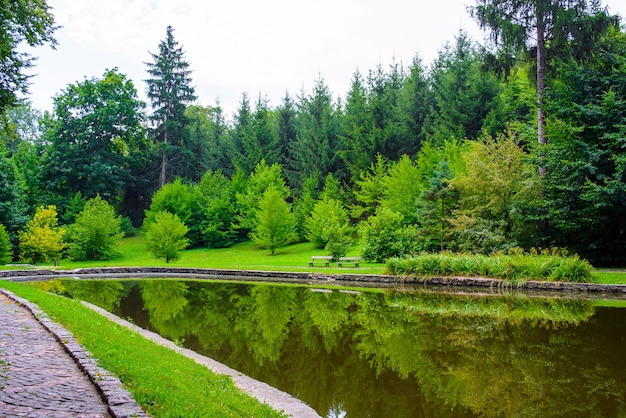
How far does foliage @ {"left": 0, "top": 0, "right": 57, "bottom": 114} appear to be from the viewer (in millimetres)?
11148

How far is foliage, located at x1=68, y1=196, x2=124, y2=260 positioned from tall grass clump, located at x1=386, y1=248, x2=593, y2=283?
23566mm

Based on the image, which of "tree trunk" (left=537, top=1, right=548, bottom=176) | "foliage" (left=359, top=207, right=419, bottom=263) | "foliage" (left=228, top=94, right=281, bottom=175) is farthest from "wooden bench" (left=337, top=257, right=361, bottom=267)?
"foliage" (left=228, top=94, right=281, bottom=175)

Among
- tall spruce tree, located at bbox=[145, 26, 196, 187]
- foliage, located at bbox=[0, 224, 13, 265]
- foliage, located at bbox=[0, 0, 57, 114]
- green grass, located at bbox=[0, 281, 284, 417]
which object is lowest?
green grass, located at bbox=[0, 281, 284, 417]

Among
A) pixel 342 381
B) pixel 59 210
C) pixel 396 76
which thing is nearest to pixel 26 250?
pixel 59 210

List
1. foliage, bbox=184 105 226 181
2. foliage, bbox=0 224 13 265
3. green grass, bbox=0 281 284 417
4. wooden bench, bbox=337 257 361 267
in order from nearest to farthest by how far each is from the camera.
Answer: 1. green grass, bbox=0 281 284 417
2. wooden bench, bbox=337 257 361 267
3. foliage, bbox=0 224 13 265
4. foliage, bbox=184 105 226 181

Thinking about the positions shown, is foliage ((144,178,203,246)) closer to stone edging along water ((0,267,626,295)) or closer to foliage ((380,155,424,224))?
stone edging along water ((0,267,626,295))

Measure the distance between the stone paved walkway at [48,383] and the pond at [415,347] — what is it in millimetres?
2804

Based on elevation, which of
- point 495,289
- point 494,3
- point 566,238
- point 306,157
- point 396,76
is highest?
point 396,76

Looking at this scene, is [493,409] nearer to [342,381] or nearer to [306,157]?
[342,381]

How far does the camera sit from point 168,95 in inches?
2066

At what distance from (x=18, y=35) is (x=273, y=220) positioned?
24809mm

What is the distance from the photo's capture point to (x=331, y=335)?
35.9 ft

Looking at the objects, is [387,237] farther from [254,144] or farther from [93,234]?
[254,144]

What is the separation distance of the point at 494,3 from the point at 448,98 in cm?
1892
